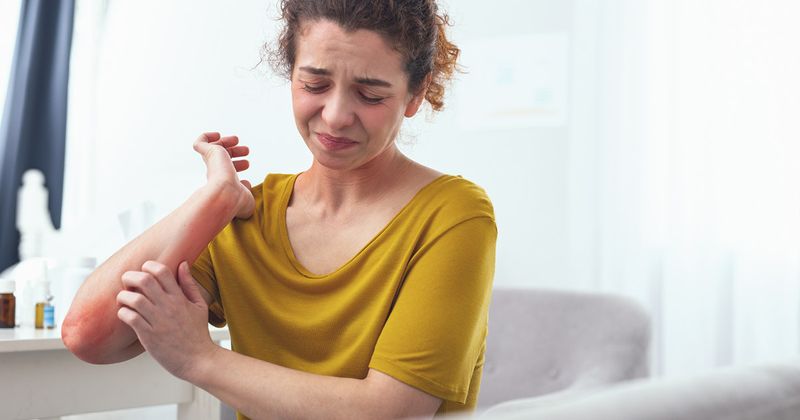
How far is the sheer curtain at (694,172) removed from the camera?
272cm

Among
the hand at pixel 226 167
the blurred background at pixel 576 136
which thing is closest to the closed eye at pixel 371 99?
the hand at pixel 226 167

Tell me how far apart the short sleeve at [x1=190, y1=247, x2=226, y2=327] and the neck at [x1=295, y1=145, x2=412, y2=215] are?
170mm

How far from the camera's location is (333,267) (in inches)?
49.5

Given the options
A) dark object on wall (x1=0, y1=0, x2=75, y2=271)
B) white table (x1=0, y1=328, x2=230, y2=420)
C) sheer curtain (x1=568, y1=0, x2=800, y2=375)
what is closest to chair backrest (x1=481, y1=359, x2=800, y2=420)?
white table (x1=0, y1=328, x2=230, y2=420)

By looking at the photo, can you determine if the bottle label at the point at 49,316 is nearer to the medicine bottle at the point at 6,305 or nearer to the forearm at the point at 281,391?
the medicine bottle at the point at 6,305

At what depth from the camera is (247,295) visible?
128cm

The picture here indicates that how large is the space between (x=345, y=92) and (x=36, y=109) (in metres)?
2.46

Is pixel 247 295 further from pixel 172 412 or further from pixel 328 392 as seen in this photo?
pixel 172 412

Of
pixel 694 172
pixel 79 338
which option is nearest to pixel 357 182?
pixel 79 338

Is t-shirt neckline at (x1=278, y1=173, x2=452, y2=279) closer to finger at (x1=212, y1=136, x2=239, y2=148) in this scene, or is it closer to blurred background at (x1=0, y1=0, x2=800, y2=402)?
finger at (x1=212, y1=136, x2=239, y2=148)

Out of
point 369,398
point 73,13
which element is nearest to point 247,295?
point 369,398

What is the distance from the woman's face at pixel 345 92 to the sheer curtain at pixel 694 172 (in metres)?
1.86

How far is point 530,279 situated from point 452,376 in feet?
6.75

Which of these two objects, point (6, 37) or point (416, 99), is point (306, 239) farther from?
point (6, 37)
